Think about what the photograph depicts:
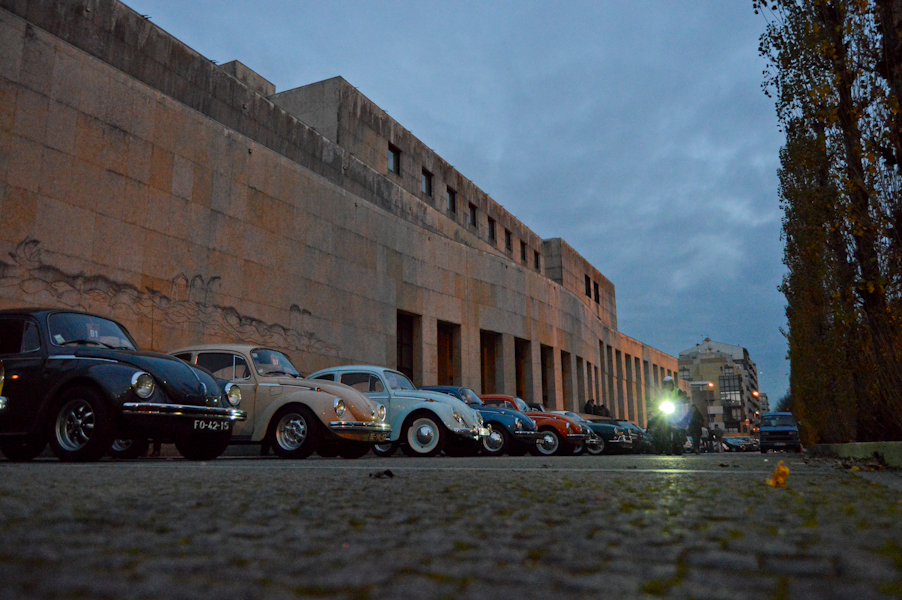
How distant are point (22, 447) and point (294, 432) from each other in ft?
12.1

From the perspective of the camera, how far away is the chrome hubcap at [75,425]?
8.33 meters

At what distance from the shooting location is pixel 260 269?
2156cm

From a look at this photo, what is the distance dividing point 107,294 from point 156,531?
1630 cm

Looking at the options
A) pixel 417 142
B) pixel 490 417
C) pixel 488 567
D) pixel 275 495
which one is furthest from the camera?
pixel 417 142

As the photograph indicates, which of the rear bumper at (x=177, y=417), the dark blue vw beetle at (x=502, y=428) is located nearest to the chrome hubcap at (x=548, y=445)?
the dark blue vw beetle at (x=502, y=428)

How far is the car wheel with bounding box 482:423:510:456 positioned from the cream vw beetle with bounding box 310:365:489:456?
1.93 metres

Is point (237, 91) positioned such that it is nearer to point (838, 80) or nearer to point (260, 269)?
point (260, 269)

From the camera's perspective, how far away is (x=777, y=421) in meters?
32.5

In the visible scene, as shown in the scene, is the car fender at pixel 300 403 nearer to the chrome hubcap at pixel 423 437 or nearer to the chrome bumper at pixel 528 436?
the chrome hubcap at pixel 423 437

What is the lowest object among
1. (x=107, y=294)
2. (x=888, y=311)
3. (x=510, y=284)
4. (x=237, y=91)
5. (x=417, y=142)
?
(x=888, y=311)

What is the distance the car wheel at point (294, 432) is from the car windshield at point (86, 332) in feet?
8.49

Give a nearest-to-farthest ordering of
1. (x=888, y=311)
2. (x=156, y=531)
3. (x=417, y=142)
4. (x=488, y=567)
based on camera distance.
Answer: (x=488, y=567)
(x=156, y=531)
(x=888, y=311)
(x=417, y=142)

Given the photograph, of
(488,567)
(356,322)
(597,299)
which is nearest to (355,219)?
(356,322)


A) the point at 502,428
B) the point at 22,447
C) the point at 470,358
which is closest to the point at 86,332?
the point at 22,447
